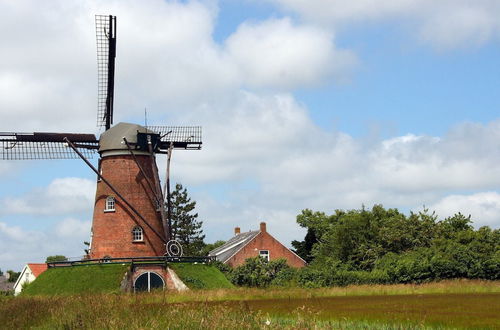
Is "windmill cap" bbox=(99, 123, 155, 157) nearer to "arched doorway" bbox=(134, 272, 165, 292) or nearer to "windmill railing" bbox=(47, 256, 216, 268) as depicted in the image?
"windmill railing" bbox=(47, 256, 216, 268)

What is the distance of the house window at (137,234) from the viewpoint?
44.8 m

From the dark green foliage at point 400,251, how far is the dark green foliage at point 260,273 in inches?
89.5

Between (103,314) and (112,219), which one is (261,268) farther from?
(103,314)

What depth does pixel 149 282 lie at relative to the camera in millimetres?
44562

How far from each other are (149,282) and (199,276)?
3089 millimetres

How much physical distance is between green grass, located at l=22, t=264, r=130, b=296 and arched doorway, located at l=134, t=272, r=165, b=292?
1197mm

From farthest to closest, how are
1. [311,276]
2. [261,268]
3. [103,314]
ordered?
1. [261,268]
2. [311,276]
3. [103,314]

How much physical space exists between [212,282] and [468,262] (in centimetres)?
1585

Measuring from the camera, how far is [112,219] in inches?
1762

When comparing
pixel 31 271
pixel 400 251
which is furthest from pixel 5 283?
pixel 400 251

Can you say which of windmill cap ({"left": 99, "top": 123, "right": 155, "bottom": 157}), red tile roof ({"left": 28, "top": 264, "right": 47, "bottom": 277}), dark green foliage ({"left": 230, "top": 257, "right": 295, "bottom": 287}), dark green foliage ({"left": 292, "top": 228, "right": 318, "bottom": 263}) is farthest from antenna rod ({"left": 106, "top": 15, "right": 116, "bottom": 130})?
red tile roof ({"left": 28, "top": 264, "right": 47, "bottom": 277})

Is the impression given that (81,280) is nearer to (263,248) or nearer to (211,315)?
(263,248)

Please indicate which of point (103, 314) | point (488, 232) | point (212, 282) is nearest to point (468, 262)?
point (488, 232)

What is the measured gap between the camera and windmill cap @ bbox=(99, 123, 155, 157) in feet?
148
